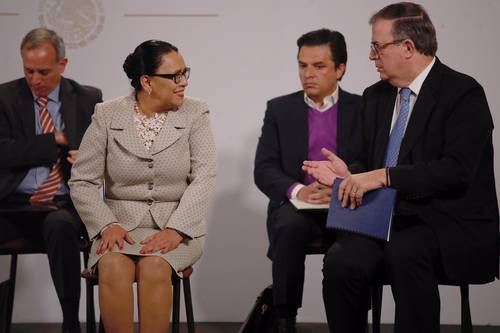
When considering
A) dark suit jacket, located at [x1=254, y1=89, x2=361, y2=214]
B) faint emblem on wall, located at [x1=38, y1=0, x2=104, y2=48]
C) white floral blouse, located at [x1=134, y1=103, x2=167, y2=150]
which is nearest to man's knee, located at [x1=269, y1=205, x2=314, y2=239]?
dark suit jacket, located at [x1=254, y1=89, x2=361, y2=214]

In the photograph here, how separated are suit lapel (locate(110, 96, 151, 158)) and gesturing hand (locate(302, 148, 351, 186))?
0.75m

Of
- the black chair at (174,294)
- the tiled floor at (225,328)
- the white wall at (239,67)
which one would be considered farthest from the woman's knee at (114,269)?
the white wall at (239,67)

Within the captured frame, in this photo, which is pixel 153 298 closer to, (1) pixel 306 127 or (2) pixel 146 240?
(2) pixel 146 240

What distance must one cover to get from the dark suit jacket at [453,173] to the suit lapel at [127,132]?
44.5 inches

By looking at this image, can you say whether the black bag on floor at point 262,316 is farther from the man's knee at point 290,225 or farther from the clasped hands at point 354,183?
the clasped hands at point 354,183

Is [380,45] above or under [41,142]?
above

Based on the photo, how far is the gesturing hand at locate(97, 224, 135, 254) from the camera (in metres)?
3.09

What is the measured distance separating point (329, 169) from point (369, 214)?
1.02 feet

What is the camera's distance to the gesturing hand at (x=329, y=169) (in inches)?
120

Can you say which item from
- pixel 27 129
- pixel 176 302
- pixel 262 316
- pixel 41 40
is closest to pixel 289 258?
pixel 262 316

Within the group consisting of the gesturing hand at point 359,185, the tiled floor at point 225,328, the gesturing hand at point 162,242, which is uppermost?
the gesturing hand at point 359,185

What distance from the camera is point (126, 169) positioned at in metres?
3.24

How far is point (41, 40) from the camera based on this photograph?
12.6ft

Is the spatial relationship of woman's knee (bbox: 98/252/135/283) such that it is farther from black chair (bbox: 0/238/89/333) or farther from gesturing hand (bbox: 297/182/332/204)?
gesturing hand (bbox: 297/182/332/204)
